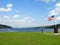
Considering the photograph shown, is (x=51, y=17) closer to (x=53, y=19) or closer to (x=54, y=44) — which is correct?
(x=53, y=19)

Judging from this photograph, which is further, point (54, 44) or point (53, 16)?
point (53, 16)

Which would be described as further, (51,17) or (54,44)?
(51,17)

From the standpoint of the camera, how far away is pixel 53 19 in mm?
35031

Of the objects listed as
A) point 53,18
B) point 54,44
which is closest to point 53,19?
point 53,18

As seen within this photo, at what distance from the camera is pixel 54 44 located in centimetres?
1781

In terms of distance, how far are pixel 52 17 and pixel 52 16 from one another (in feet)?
0.66

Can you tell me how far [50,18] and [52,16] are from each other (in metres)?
0.58

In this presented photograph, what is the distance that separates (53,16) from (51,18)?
60 centimetres

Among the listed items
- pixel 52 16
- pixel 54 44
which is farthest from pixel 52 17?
pixel 54 44

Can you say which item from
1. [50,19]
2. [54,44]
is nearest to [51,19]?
[50,19]

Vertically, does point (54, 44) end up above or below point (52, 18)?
below

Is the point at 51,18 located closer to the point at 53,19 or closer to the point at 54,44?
the point at 53,19

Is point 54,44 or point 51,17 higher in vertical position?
point 51,17

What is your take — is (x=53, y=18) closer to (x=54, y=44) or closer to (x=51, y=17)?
(x=51, y=17)
